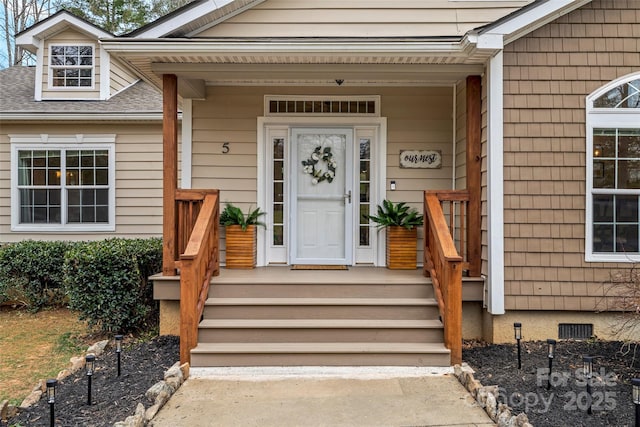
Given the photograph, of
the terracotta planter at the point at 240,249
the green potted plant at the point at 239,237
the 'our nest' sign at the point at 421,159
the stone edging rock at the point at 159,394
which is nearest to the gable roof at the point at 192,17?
the green potted plant at the point at 239,237

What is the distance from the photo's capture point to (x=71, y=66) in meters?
8.48

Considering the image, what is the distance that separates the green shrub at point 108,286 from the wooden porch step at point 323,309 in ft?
4.67

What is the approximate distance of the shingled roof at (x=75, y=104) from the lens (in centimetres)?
779

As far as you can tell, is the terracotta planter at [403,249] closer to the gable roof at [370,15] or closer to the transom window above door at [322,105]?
the transom window above door at [322,105]

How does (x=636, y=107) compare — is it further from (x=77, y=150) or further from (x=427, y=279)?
(x=77, y=150)

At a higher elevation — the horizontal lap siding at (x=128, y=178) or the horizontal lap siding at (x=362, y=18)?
the horizontal lap siding at (x=362, y=18)

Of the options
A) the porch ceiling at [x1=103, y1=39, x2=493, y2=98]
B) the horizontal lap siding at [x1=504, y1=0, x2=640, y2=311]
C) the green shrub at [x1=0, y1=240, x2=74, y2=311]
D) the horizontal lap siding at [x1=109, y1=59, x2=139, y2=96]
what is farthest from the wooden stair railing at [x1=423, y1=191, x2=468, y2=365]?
the horizontal lap siding at [x1=109, y1=59, x2=139, y2=96]

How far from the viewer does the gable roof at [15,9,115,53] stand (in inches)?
330

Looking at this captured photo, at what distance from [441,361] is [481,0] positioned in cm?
414

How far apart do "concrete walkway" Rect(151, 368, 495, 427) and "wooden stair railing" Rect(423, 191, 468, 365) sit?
0.99 feet

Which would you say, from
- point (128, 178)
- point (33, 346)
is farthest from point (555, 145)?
point (128, 178)

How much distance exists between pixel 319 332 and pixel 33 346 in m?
3.54

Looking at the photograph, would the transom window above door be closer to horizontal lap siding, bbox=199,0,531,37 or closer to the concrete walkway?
horizontal lap siding, bbox=199,0,531,37

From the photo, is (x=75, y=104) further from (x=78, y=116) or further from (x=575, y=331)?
(x=575, y=331)
